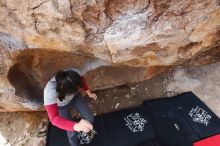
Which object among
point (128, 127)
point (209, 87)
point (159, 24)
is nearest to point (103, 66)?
point (128, 127)

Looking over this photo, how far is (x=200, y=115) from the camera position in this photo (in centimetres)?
281

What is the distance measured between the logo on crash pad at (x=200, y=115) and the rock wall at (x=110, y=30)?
2.09ft

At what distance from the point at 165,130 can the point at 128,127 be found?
31 centimetres

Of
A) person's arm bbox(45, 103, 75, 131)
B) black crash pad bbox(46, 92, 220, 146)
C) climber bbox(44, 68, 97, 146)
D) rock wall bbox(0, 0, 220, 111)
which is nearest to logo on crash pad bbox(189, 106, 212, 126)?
black crash pad bbox(46, 92, 220, 146)

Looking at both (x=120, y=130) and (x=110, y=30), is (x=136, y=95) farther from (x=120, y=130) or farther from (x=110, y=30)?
(x=110, y=30)

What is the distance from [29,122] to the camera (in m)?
2.94

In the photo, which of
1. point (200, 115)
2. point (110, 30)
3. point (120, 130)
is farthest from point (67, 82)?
point (200, 115)

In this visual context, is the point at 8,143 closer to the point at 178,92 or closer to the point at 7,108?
the point at 7,108

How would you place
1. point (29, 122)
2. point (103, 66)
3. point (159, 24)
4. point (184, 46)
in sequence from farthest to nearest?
1. point (29, 122)
2. point (103, 66)
3. point (184, 46)
4. point (159, 24)

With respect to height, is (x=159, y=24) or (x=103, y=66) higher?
(x=159, y=24)

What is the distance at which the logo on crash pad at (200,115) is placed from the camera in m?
2.77

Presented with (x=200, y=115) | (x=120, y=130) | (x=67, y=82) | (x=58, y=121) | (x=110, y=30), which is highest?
(x=110, y=30)

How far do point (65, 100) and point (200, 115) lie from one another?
118 centimetres

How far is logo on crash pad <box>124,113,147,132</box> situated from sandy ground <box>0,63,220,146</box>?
131 mm
